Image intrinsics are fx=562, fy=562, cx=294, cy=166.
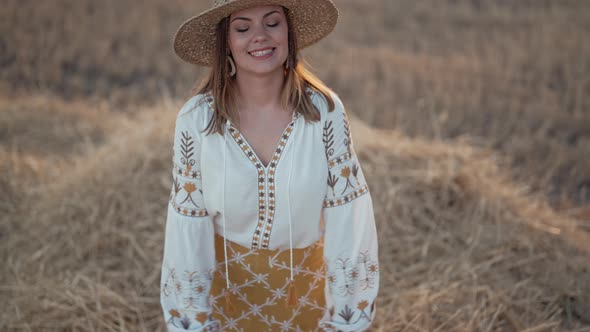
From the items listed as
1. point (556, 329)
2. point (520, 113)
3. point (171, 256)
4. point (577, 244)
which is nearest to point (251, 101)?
point (171, 256)

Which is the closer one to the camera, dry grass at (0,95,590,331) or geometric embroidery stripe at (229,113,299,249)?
geometric embroidery stripe at (229,113,299,249)

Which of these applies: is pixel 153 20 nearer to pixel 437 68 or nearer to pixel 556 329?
pixel 437 68

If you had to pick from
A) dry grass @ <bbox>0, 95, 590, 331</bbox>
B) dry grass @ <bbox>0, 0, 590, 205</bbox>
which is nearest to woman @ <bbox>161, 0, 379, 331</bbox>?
dry grass @ <bbox>0, 95, 590, 331</bbox>

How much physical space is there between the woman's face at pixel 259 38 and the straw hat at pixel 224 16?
3 centimetres

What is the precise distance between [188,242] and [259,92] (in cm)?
50

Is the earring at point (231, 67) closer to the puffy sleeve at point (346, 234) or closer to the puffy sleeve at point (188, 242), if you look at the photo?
the puffy sleeve at point (188, 242)

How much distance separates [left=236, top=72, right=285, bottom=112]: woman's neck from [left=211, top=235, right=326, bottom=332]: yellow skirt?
0.44 metres

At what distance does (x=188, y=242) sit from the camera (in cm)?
169

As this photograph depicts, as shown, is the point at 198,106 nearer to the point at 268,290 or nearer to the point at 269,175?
the point at 269,175

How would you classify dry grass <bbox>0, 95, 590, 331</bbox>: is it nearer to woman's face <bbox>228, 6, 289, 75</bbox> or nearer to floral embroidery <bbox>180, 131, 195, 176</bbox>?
floral embroidery <bbox>180, 131, 195, 176</bbox>

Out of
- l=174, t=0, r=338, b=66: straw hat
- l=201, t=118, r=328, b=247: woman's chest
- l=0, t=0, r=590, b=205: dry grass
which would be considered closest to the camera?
l=174, t=0, r=338, b=66: straw hat

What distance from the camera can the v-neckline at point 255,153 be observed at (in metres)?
1.66

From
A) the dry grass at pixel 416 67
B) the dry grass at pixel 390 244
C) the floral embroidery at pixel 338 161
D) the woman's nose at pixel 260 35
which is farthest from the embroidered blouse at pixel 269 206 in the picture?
the dry grass at pixel 416 67

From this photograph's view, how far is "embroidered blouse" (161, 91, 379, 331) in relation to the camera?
165cm
